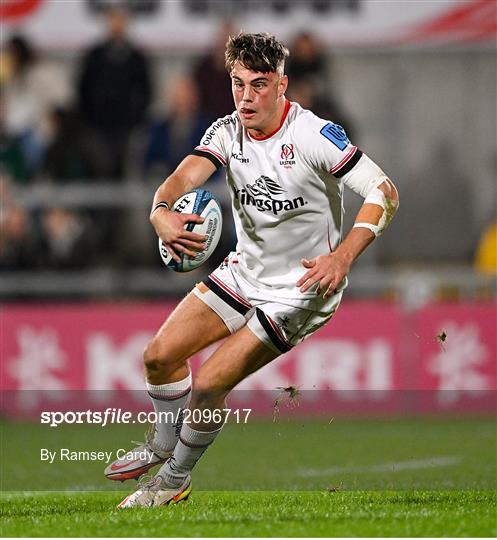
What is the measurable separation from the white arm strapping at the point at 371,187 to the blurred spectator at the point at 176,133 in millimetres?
7254

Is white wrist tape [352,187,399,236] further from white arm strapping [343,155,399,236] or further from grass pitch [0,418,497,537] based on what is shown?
grass pitch [0,418,497,537]

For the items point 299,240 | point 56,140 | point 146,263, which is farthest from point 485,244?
point 299,240

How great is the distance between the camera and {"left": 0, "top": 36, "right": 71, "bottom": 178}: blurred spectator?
1463 cm

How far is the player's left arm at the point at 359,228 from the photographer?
646 centimetres

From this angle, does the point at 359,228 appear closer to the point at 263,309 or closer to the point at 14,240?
the point at 263,309

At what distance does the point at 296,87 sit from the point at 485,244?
9.57 ft

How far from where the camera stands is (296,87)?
14031 mm

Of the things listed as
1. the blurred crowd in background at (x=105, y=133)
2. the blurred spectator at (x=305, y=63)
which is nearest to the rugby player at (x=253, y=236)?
the blurred crowd in background at (x=105, y=133)

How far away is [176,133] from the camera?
14.2 metres

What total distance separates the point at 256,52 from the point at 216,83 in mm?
7597

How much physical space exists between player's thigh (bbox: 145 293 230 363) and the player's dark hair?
4.51ft

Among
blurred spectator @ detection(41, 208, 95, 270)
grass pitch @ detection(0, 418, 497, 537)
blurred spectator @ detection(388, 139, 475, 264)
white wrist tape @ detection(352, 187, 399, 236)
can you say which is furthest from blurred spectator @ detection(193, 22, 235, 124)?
white wrist tape @ detection(352, 187, 399, 236)

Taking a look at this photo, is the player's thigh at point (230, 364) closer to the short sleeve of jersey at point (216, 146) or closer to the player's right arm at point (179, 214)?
the player's right arm at point (179, 214)

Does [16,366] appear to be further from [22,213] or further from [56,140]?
[56,140]
